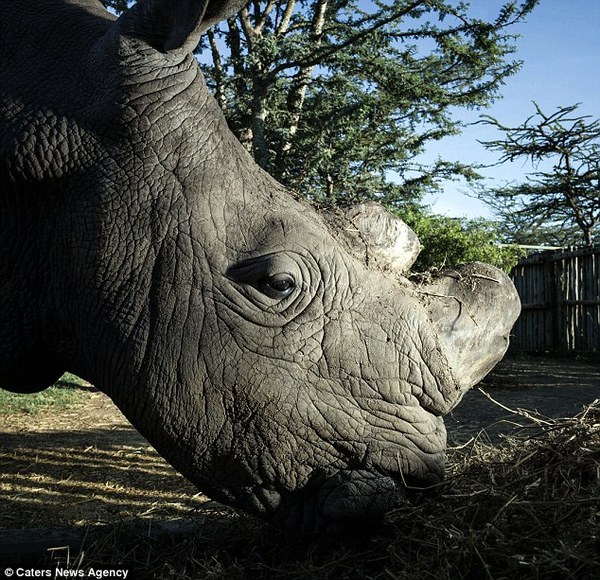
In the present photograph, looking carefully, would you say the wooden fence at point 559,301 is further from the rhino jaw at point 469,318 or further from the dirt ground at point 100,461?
the rhino jaw at point 469,318

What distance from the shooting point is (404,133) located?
1777 cm

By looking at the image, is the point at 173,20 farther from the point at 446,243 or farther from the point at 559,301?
the point at 559,301

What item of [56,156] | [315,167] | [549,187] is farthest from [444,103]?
[56,156]

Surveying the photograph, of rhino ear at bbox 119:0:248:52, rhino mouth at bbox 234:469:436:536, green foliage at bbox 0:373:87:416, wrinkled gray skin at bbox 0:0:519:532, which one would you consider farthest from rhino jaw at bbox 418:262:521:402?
green foliage at bbox 0:373:87:416

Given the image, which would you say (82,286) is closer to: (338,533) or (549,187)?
(338,533)

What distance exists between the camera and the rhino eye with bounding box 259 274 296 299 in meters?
2.76

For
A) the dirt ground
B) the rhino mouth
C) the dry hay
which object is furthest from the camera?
the dirt ground

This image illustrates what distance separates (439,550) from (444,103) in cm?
Result: 1557

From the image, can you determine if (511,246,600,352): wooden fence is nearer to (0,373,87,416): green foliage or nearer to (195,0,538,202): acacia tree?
(195,0,538,202): acacia tree

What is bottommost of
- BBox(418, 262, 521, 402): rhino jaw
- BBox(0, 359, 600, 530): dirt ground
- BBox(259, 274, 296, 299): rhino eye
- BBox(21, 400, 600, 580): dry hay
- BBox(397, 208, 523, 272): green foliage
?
BBox(0, 359, 600, 530): dirt ground

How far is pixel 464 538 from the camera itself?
248 centimetres

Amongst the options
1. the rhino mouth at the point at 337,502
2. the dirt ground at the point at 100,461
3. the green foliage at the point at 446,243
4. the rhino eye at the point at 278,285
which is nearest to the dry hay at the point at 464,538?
the rhino mouth at the point at 337,502

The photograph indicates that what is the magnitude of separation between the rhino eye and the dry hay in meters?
0.89

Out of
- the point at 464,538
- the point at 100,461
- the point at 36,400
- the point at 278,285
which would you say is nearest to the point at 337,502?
the point at 464,538
